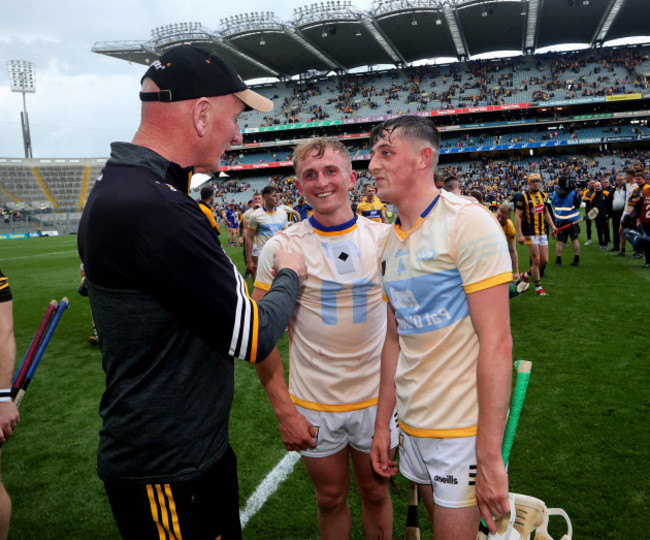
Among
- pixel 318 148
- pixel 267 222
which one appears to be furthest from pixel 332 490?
pixel 267 222

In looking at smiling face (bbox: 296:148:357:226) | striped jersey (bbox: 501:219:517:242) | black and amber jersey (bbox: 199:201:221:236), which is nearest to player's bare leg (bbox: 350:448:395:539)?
smiling face (bbox: 296:148:357:226)

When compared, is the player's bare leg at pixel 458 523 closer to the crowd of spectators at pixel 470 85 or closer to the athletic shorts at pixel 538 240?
the athletic shorts at pixel 538 240

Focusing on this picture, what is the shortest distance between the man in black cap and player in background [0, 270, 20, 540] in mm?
976

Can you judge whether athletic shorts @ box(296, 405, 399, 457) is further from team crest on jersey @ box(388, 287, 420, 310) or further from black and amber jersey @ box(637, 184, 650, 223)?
black and amber jersey @ box(637, 184, 650, 223)

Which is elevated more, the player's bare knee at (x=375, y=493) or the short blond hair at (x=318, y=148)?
the short blond hair at (x=318, y=148)

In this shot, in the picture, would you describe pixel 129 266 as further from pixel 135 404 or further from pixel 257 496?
pixel 257 496

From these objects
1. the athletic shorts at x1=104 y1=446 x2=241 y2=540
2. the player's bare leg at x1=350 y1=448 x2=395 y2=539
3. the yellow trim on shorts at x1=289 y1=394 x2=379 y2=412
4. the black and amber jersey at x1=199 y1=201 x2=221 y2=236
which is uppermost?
the black and amber jersey at x1=199 y1=201 x2=221 y2=236

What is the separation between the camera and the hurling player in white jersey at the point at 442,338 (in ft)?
5.29

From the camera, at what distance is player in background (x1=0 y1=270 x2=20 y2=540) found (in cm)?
215

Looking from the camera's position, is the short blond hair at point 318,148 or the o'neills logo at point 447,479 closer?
the o'neills logo at point 447,479

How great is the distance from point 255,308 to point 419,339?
767 mm

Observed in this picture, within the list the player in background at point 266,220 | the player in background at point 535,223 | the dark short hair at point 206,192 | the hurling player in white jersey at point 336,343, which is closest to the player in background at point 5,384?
the hurling player in white jersey at point 336,343

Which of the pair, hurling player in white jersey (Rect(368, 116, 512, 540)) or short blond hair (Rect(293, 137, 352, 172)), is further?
short blond hair (Rect(293, 137, 352, 172))

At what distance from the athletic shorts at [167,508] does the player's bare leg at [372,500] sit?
1079 mm
